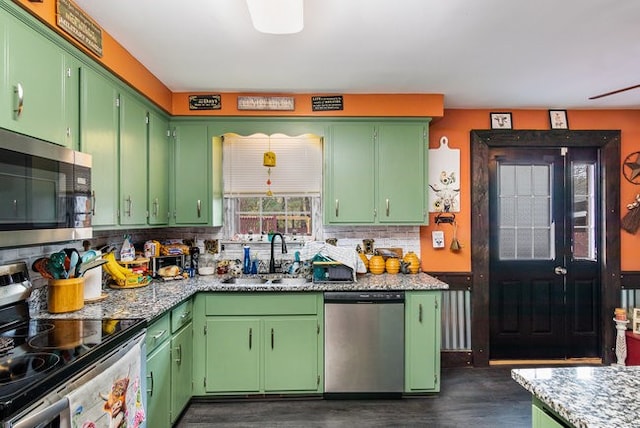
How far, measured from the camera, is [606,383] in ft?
3.53

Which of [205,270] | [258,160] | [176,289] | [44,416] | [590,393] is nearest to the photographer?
[590,393]

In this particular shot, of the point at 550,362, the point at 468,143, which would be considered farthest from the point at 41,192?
the point at 550,362

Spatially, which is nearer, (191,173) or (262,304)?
(262,304)

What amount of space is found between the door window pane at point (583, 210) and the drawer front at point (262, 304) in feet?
8.77

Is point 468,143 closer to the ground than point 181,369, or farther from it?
farther from it

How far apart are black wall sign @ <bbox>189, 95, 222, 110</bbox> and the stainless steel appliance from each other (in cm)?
181

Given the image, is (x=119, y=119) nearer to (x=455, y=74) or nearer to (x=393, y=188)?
(x=393, y=188)

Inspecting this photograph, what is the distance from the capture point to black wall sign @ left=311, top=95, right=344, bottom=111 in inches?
123

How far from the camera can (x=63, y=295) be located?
1.91 metres

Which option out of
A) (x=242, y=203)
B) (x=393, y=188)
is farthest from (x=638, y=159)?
(x=242, y=203)

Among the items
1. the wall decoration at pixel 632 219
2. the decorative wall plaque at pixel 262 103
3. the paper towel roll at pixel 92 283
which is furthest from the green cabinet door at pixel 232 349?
the wall decoration at pixel 632 219

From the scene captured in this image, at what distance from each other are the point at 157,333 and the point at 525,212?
11.0 feet

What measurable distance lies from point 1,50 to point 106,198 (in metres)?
0.93

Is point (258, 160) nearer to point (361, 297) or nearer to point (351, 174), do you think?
point (351, 174)
